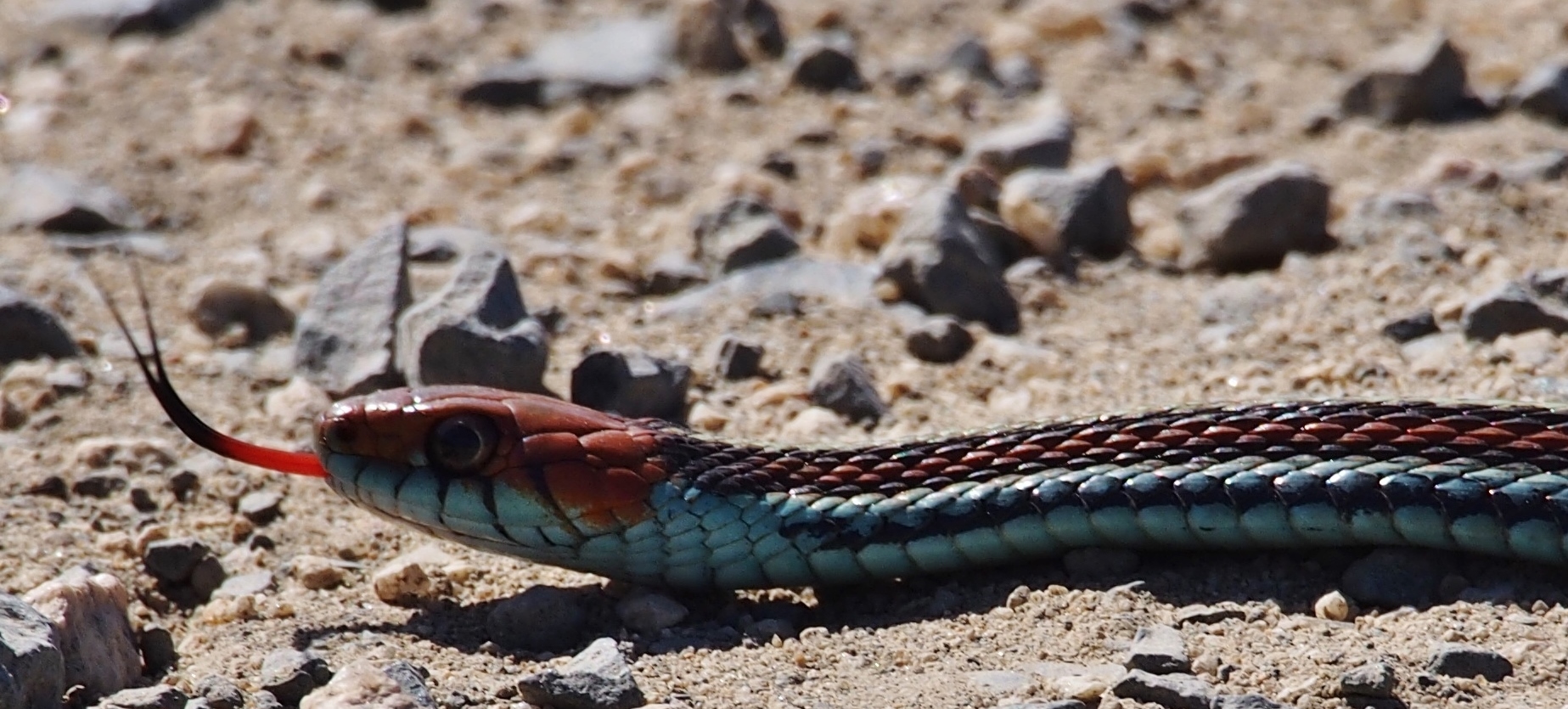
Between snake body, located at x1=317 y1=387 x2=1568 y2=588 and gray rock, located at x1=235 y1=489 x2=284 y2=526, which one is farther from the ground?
snake body, located at x1=317 y1=387 x2=1568 y2=588

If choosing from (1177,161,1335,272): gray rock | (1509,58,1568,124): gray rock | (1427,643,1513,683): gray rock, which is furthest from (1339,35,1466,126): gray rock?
(1427,643,1513,683): gray rock

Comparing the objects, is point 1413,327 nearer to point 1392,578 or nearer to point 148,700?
point 1392,578

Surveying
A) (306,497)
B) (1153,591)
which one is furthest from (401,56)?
(1153,591)

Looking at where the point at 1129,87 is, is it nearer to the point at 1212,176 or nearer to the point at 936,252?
the point at 1212,176

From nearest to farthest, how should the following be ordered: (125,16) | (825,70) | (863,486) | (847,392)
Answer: (863,486)
(847,392)
(825,70)
(125,16)

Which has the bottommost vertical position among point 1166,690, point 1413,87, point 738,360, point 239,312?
point 239,312

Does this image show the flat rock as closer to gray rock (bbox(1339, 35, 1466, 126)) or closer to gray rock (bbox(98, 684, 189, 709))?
gray rock (bbox(98, 684, 189, 709))

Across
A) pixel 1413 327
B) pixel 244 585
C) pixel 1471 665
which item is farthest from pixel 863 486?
pixel 1413 327
